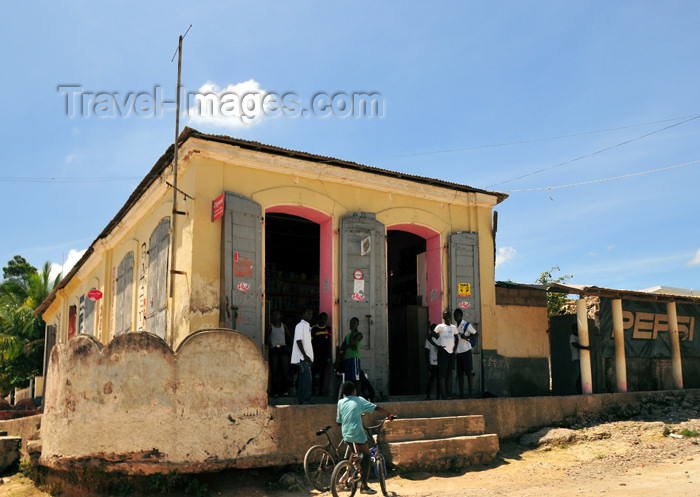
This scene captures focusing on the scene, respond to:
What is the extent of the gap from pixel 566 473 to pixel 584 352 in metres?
4.25

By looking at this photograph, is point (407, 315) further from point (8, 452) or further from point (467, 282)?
point (8, 452)

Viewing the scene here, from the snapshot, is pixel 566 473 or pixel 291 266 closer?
pixel 566 473

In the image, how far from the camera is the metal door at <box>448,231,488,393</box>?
13.4 metres

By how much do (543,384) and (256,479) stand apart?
845 centimetres

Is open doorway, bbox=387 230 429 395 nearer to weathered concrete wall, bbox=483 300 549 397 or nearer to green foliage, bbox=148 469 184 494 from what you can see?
weathered concrete wall, bbox=483 300 549 397

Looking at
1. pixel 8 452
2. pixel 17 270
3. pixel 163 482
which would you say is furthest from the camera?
pixel 17 270

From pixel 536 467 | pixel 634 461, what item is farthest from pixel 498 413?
pixel 634 461

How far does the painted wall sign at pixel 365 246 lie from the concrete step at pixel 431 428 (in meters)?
3.63

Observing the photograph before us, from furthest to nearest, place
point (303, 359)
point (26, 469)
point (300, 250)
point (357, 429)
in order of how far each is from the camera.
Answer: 1. point (300, 250)
2. point (26, 469)
3. point (303, 359)
4. point (357, 429)

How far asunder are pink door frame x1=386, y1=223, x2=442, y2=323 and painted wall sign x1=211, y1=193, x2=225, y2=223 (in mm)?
3779

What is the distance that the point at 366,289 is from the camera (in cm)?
1234

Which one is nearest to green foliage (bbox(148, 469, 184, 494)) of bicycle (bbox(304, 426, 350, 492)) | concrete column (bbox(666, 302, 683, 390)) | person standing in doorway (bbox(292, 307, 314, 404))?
bicycle (bbox(304, 426, 350, 492))

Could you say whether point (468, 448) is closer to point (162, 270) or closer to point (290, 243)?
point (162, 270)

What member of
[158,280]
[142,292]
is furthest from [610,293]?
[142,292]
